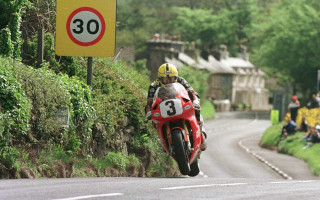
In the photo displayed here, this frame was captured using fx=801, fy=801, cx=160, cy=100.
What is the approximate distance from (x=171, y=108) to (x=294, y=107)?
102 ft

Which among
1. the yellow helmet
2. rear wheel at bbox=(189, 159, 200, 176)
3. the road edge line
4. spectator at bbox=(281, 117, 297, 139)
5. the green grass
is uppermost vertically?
the yellow helmet

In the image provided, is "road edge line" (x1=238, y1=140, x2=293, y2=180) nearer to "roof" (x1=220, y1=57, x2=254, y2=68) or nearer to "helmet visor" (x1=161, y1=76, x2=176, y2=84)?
"helmet visor" (x1=161, y1=76, x2=176, y2=84)

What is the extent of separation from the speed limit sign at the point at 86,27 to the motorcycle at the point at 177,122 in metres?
1.48

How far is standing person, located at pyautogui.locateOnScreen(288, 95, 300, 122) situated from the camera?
4309 cm

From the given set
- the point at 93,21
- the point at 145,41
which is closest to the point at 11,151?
the point at 93,21

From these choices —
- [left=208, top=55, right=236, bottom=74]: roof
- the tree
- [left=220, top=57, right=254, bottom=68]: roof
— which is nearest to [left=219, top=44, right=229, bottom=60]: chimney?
[left=220, top=57, right=254, bottom=68]: roof

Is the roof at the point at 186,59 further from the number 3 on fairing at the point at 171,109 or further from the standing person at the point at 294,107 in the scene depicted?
the number 3 on fairing at the point at 171,109

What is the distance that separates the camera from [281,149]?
42562 mm

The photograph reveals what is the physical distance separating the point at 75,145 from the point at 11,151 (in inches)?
92.5

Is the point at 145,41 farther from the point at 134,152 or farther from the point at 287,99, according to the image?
the point at 134,152

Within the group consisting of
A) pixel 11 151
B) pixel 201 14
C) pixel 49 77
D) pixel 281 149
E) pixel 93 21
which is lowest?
pixel 281 149

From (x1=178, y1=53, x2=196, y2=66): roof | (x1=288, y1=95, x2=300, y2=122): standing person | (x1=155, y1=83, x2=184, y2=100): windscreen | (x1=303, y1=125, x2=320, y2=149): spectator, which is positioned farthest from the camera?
(x1=178, y1=53, x2=196, y2=66): roof

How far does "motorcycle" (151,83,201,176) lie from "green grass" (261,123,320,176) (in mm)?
16509

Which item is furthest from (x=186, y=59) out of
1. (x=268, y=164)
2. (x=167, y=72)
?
(x=167, y=72)
